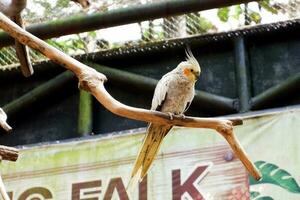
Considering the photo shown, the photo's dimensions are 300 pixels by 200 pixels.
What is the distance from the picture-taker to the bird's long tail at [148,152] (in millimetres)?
3709

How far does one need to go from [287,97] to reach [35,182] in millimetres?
2012

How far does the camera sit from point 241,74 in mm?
5871

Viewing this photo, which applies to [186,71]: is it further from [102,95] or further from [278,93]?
[278,93]

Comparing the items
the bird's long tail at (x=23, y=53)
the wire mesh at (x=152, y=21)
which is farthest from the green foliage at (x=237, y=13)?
the bird's long tail at (x=23, y=53)

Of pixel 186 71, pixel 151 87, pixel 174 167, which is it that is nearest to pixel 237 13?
pixel 151 87

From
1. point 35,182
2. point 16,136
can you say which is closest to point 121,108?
point 35,182

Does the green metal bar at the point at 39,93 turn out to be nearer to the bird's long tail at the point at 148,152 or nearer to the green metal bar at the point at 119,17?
the green metal bar at the point at 119,17

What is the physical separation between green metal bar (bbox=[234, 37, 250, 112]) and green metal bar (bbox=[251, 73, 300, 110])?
6 cm

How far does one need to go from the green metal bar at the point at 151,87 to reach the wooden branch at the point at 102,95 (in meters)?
2.51

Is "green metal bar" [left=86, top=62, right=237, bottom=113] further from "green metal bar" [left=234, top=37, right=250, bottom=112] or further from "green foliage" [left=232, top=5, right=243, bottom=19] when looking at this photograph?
"green foliage" [left=232, top=5, right=243, bottom=19]

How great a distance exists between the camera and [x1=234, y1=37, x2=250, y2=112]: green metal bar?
576 cm

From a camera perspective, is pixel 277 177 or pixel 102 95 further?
pixel 277 177

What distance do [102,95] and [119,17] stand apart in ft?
7.34

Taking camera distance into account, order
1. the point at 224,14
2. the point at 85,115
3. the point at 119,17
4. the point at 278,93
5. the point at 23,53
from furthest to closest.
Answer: the point at 85,115
the point at 224,14
the point at 278,93
the point at 119,17
the point at 23,53
